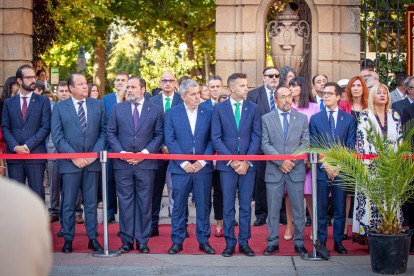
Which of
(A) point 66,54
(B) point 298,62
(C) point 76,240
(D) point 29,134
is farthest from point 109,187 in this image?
(A) point 66,54

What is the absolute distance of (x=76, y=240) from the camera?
7902mm

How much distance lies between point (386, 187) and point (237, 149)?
184 centimetres

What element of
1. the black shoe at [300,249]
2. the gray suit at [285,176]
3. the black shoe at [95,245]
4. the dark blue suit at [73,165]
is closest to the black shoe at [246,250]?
the gray suit at [285,176]

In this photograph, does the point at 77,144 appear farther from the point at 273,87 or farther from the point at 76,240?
the point at 273,87

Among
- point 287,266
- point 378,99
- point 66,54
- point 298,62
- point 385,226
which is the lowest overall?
point 287,266

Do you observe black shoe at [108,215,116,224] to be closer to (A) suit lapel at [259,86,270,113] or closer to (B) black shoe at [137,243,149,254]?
(B) black shoe at [137,243,149,254]

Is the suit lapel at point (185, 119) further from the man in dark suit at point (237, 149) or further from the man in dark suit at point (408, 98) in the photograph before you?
the man in dark suit at point (408, 98)

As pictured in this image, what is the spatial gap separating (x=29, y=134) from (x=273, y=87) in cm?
360

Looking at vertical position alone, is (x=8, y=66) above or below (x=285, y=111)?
above

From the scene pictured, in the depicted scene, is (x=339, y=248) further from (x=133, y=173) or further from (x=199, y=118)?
(x=133, y=173)

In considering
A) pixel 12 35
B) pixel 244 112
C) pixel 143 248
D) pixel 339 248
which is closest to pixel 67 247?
pixel 143 248

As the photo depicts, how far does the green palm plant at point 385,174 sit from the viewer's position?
617 centimetres

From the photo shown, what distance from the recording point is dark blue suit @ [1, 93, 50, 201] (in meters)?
7.59

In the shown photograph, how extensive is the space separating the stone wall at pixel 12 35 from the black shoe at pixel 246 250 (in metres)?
8.38
